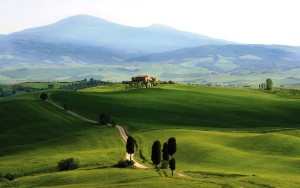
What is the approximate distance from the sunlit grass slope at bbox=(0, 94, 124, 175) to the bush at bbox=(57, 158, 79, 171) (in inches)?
75.3

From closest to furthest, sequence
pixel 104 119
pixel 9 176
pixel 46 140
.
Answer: pixel 9 176 < pixel 46 140 < pixel 104 119

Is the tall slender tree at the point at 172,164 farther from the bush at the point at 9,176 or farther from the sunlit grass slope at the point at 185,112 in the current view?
the sunlit grass slope at the point at 185,112

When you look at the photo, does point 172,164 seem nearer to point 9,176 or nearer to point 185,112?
point 9,176

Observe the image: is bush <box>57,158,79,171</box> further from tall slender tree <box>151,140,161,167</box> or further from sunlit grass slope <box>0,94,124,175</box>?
tall slender tree <box>151,140,161,167</box>

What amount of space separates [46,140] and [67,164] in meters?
35.9

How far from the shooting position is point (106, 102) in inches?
7387

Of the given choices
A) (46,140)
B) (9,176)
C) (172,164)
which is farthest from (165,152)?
(46,140)

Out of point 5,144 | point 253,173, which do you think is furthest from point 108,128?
point 253,173

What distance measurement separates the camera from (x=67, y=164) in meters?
101

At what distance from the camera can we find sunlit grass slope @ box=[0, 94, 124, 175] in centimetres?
10650

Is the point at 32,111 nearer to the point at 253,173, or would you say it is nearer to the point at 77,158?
the point at 77,158

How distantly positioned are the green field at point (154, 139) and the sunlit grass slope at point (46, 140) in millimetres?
228

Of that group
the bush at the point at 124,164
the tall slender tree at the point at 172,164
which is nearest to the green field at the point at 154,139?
the tall slender tree at the point at 172,164

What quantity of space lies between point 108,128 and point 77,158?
1458 inches
